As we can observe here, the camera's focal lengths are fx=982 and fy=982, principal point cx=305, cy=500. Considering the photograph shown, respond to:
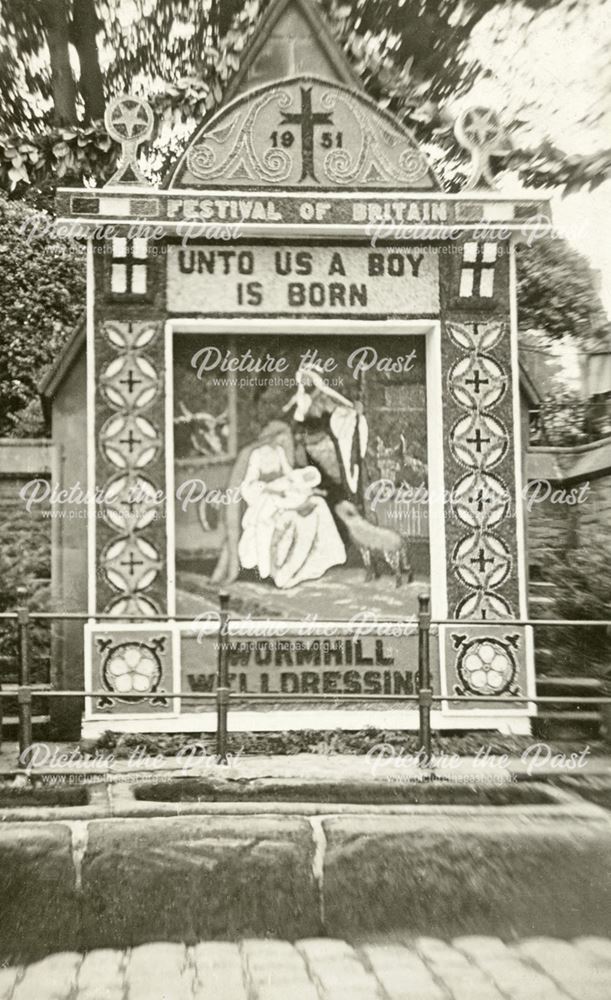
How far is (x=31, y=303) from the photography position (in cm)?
690

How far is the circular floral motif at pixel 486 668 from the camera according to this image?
20.6 feet

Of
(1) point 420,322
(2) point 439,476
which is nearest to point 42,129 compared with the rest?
(1) point 420,322

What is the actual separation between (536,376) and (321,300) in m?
1.71

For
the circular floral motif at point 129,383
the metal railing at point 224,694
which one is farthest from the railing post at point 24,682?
the circular floral motif at point 129,383

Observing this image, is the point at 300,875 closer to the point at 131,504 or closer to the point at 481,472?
the point at 131,504

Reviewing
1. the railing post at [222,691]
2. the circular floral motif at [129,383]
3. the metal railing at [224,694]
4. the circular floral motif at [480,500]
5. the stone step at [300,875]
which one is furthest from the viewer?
the circular floral motif at [480,500]

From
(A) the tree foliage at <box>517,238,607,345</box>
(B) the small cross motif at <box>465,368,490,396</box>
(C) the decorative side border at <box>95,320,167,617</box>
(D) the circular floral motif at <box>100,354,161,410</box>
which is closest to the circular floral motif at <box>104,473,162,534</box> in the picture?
(C) the decorative side border at <box>95,320,167,617</box>

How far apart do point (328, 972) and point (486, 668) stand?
123 inches

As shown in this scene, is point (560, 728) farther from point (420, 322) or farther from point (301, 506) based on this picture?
point (420, 322)

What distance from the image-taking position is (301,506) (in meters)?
6.47

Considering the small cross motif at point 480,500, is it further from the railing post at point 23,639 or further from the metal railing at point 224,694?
the railing post at point 23,639

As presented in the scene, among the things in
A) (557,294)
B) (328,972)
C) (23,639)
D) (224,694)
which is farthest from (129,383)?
(328,972)

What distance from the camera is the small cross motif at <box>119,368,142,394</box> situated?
6.31 metres

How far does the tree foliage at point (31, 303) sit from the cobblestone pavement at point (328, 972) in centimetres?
443
